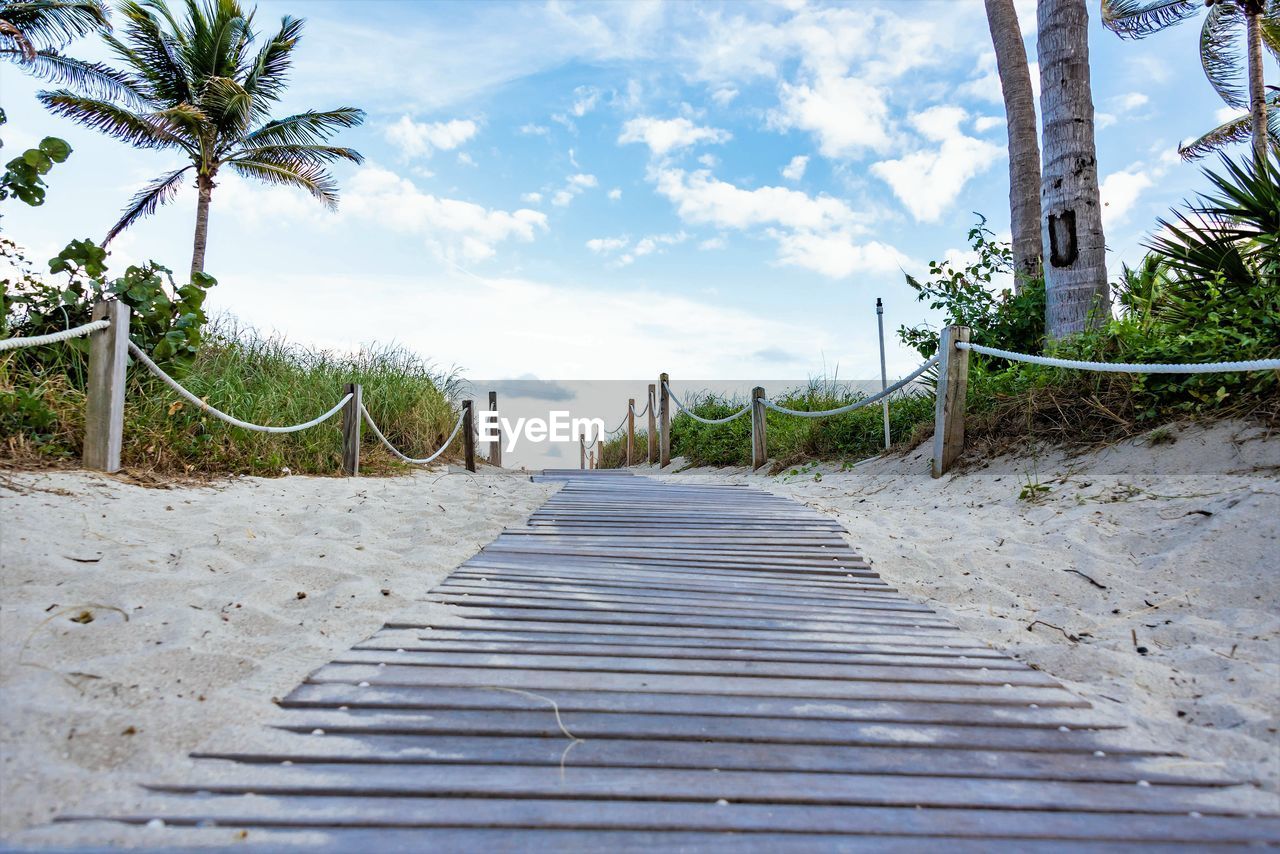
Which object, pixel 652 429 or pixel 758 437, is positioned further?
pixel 652 429

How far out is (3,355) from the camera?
507 centimetres

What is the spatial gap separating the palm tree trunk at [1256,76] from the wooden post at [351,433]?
45.9 ft

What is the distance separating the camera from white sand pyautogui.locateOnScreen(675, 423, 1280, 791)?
226 centimetres

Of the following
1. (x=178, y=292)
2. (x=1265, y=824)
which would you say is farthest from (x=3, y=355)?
(x=1265, y=824)

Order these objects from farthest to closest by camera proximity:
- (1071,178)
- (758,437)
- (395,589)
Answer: (758,437), (1071,178), (395,589)

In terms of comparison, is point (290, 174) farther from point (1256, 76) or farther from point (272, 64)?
point (1256, 76)

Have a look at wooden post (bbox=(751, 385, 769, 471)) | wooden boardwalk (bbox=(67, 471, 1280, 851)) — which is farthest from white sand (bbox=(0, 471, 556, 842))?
wooden post (bbox=(751, 385, 769, 471))

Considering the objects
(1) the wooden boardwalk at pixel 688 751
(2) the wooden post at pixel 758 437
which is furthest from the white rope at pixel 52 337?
(2) the wooden post at pixel 758 437

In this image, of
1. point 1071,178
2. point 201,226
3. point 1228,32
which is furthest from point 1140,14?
point 201,226

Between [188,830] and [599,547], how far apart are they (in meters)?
2.71

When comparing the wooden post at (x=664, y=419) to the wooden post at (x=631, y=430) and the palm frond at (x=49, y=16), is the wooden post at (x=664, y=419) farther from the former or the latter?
the palm frond at (x=49, y=16)

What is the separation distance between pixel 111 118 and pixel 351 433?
46.4 ft

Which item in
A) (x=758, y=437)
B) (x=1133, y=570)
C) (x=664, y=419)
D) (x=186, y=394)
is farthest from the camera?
(x=664, y=419)

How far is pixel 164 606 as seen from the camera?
104 inches
